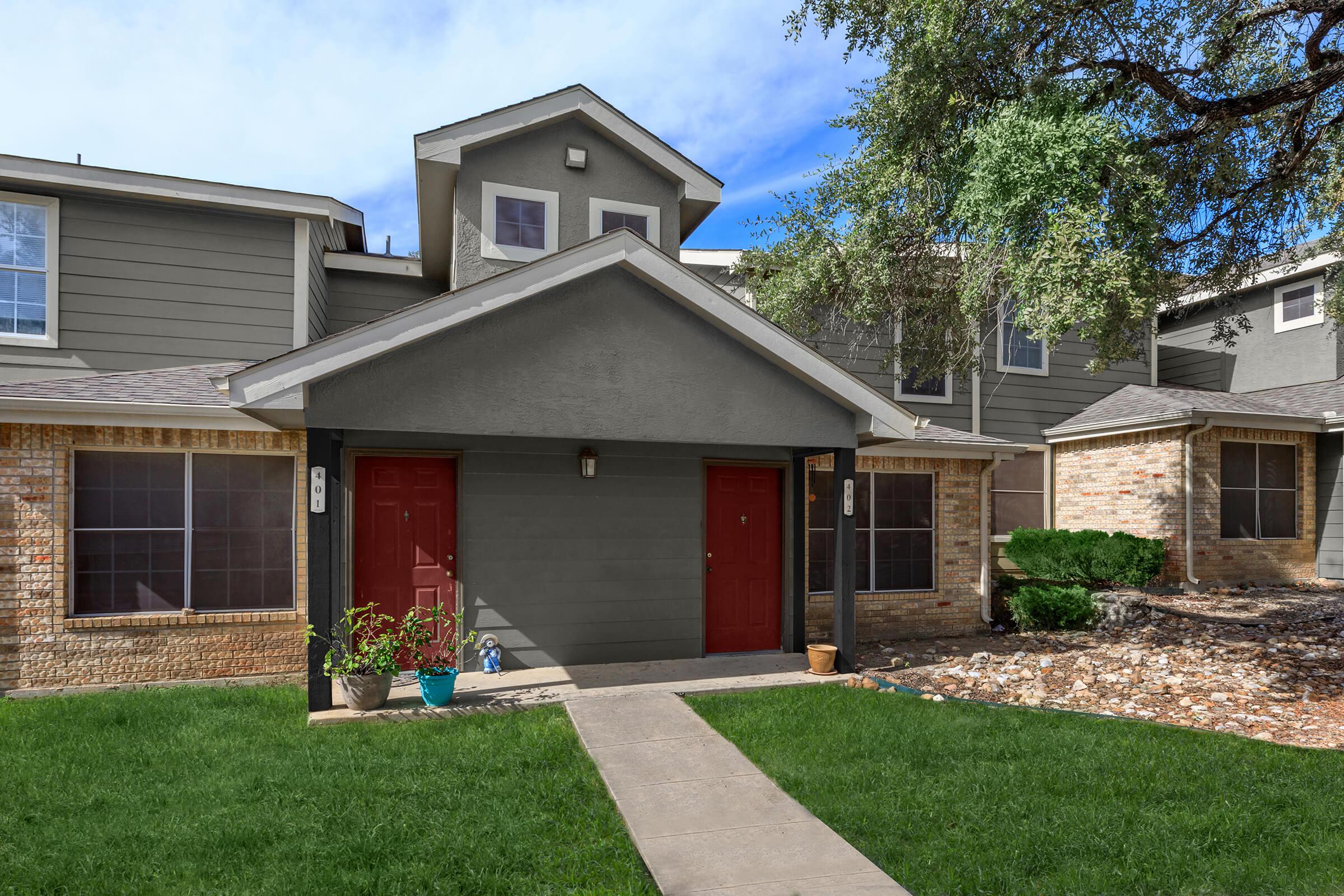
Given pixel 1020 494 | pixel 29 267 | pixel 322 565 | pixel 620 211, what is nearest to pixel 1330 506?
pixel 1020 494

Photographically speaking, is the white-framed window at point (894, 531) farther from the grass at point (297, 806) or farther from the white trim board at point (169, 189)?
the white trim board at point (169, 189)

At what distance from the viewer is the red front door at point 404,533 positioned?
8.01 metres

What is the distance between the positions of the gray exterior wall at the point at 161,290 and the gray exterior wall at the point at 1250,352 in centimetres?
1599

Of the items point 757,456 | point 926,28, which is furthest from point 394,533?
point 926,28

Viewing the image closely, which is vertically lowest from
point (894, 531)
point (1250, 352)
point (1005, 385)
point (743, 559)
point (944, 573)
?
point (944, 573)

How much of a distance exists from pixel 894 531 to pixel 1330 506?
31.0 ft

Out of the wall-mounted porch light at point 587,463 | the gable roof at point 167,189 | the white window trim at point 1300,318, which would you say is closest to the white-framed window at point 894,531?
the wall-mounted porch light at point 587,463

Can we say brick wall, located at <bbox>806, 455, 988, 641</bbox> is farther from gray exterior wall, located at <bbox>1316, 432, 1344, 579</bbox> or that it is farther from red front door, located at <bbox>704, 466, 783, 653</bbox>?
gray exterior wall, located at <bbox>1316, 432, 1344, 579</bbox>

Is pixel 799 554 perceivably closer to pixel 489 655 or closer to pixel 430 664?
pixel 489 655

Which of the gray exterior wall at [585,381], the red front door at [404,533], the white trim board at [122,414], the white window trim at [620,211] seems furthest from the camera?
the white window trim at [620,211]

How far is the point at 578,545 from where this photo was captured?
8.45 meters

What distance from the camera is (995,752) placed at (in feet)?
18.1

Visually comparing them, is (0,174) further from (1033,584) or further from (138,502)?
(1033,584)

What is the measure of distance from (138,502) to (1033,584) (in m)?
12.3
